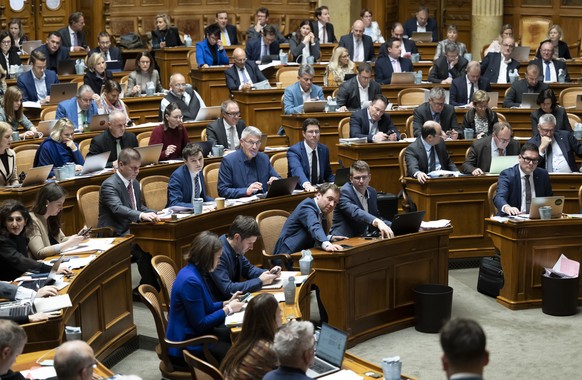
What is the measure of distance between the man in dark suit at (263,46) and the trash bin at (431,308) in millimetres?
8223

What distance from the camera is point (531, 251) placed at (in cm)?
916

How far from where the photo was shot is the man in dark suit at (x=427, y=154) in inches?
407

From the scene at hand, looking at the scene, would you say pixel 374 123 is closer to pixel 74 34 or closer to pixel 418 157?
pixel 418 157

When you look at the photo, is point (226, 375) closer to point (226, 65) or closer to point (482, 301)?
point (482, 301)

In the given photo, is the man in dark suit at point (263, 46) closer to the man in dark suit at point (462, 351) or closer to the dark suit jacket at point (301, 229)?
the dark suit jacket at point (301, 229)

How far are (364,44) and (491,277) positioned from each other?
7607 millimetres

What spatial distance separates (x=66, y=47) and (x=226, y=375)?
11.3 meters

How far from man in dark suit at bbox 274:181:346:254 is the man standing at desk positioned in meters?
0.95

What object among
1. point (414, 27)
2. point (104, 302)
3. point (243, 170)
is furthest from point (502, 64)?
point (104, 302)

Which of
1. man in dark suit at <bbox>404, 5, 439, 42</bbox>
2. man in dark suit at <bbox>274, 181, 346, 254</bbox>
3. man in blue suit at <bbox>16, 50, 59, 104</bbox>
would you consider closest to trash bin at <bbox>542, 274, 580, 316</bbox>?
man in dark suit at <bbox>274, 181, 346, 254</bbox>

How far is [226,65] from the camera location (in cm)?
1552

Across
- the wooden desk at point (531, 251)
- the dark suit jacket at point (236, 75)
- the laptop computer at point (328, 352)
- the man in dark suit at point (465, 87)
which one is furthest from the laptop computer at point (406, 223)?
the dark suit jacket at point (236, 75)

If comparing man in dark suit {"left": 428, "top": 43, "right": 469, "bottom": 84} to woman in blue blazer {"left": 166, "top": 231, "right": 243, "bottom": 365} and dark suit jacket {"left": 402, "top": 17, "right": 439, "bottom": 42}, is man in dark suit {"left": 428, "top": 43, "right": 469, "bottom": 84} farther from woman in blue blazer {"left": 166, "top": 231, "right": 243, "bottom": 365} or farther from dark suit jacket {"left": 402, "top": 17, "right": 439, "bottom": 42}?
woman in blue blazer {"left": 166, "top": 231, "right": 243, "bottom": 365}

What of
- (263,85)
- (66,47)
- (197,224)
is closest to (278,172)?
(197,224)
